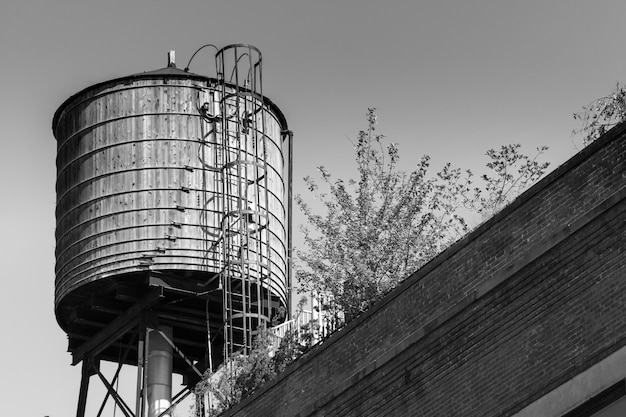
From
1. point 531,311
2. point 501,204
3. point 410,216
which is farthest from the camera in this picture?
point 410,216

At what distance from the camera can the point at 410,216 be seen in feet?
69.4

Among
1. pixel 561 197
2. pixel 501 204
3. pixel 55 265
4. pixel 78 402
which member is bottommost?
pixel 561 197

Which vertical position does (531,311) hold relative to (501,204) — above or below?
below

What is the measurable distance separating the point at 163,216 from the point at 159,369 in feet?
9.32

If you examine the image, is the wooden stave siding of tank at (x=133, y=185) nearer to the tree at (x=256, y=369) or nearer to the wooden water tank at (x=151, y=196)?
the wooden water tank at (x=151, y=196)

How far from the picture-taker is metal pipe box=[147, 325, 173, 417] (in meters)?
27.0

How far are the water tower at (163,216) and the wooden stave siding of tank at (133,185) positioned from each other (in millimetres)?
23

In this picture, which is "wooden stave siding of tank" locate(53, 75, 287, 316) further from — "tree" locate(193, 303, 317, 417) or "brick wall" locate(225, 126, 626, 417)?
"brick wall" locate(225, 126, 626, 417)

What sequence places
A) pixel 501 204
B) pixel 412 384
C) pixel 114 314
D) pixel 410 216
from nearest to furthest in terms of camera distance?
pixel 412 384, pixel 501 204, pixel 410 216, pixel 114 314

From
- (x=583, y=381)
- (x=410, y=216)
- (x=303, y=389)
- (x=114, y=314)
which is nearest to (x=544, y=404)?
(x=583, y=381)

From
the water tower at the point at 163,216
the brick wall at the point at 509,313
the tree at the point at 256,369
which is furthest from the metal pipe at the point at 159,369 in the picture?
the brick wall at the point at 509,313

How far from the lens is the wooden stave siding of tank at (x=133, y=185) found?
86.3 feet

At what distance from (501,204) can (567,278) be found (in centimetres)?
558

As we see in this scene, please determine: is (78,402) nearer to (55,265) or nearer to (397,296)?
(55,265)
